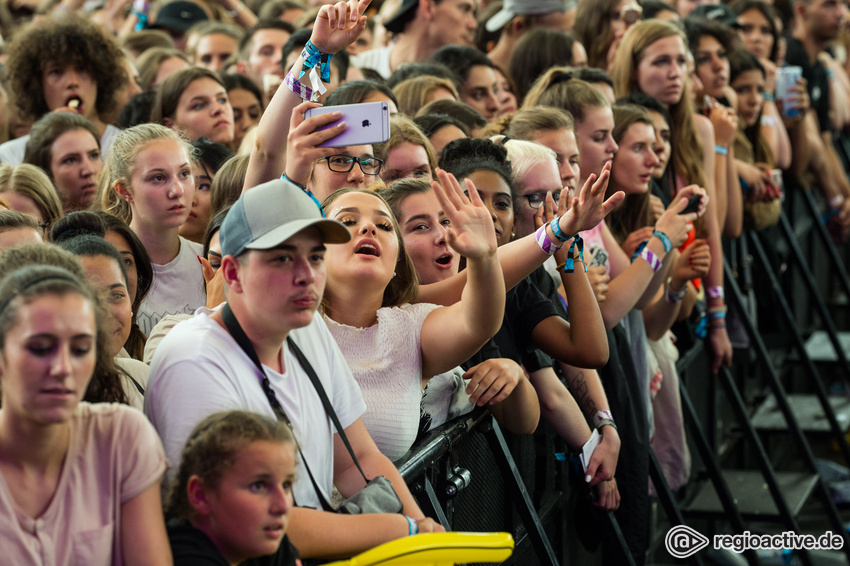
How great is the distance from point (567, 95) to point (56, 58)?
7.46 feet

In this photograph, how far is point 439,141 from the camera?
371 cm

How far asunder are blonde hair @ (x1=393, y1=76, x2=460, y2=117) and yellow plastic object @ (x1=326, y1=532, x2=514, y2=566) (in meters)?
2.66

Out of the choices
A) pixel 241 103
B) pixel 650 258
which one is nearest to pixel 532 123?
pixel 650 258

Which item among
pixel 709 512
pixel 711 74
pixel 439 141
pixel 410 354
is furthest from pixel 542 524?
pixel 711 74

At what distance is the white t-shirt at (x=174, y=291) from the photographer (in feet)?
10.1

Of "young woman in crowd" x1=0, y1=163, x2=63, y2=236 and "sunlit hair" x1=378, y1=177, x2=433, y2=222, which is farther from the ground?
"young woman in crowd" x1=0, y1=163, x2=63, y2=236

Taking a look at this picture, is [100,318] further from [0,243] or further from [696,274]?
[696,274]

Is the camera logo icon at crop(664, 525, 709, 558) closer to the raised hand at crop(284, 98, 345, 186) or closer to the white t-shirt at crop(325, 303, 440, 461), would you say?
the white t-shirt at crop(325, 303, 440, 461)

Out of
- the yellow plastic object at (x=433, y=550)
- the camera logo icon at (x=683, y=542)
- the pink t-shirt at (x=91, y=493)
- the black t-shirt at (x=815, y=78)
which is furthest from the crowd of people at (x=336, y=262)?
the black t-shirt at (x=815, y=78)

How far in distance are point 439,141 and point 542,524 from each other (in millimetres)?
1395

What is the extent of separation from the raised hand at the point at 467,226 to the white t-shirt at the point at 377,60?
11.5 ft

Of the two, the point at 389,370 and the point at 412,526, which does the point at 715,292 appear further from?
the point at 412,526

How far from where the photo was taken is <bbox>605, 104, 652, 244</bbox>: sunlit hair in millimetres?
4215

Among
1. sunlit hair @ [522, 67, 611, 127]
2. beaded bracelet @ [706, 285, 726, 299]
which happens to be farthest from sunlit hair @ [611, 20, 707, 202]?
sunlit hair @ [522, 67, 611, 127]
